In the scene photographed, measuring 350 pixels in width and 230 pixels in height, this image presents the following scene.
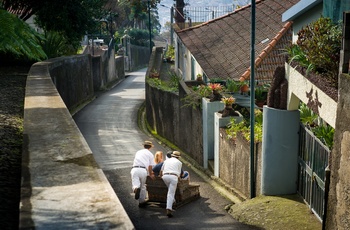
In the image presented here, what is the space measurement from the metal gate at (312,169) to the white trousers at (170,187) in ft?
9.36

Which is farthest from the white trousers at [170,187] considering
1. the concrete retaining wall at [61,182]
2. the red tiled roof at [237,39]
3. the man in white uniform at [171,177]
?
the red tiled roof at [237,39]

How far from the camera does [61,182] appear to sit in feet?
21.3

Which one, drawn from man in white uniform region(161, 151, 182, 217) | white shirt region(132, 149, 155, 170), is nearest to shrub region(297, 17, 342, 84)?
man in white uniform region(161, 151, 182, 217)

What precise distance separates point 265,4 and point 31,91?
16.7 metres

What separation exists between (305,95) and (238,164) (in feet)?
14.1

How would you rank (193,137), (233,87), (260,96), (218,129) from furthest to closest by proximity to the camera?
1. (193,137)
2. (233,87)
3. (260,96)
4. (218,129)

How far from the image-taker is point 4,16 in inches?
360

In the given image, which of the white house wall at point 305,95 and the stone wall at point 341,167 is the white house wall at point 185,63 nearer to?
the white house wall at point 305,95

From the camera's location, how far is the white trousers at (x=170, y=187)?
13234mm

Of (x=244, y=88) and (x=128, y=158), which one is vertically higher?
(x=244, y=88)

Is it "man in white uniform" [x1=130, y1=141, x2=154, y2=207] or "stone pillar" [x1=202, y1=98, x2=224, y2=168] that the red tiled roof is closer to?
"stone pillar" [x1=202, y1=98, x2=224, y2=168]

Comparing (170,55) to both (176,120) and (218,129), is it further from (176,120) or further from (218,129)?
(218,129)

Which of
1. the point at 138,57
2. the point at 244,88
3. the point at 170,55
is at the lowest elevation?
the point at 138,57

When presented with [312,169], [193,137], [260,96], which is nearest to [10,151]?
[312,169]
